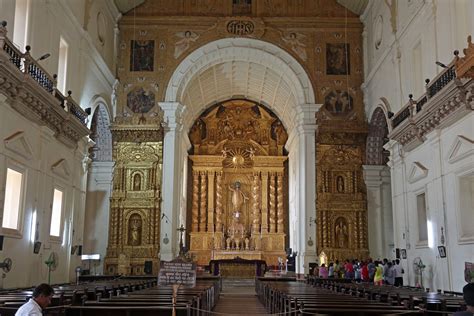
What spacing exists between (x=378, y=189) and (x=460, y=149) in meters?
9.72

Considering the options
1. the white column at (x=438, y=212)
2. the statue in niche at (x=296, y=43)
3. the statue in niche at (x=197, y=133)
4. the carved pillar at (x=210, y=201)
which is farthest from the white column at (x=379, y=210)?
the statue in niche at (x=197, y=133)

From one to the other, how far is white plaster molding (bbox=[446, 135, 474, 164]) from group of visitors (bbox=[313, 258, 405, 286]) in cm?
457

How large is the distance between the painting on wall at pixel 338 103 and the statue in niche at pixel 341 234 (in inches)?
177

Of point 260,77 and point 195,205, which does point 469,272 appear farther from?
point 195,205

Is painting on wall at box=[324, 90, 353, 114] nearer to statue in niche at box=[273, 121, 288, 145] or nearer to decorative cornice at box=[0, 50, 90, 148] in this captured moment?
statue in niche at box=[273, 121, 288, 145]

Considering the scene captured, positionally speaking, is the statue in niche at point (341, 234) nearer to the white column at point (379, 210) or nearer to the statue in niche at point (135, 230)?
the white column at point (379, 210)

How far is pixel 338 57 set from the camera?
23.4 meters

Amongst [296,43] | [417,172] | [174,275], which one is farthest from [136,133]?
[174,275]

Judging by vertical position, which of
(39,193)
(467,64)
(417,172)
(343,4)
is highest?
(343,4)

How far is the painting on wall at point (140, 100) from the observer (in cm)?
2309

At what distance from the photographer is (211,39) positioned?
75.9 feet

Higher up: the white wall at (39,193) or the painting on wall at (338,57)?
the painting on wall at (338,57)

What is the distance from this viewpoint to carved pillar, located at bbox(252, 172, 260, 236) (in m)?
29.5

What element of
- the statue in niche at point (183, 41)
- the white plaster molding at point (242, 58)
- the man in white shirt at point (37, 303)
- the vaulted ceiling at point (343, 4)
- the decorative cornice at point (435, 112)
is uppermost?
the vaulted ceiling at point (343, 4)
